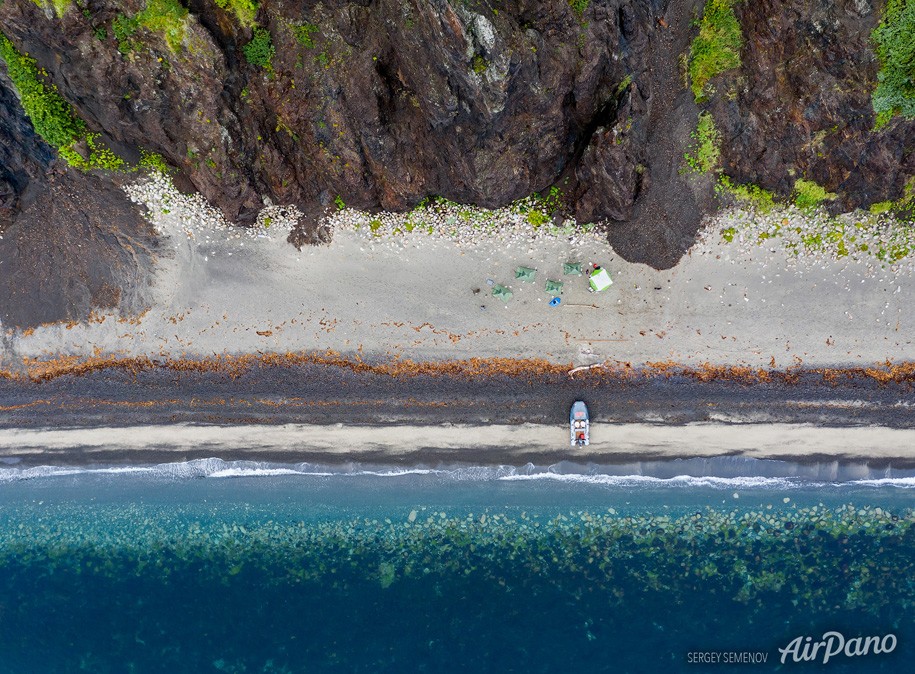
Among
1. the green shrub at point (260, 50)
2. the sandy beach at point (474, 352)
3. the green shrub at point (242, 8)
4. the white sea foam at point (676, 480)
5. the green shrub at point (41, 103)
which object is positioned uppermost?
the green shrub at point (242, 8)

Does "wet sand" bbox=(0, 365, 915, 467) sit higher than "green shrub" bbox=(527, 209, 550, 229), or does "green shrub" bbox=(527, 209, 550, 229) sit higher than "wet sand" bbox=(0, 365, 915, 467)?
"green shrub" bbox=(527, 209, 550, 229)

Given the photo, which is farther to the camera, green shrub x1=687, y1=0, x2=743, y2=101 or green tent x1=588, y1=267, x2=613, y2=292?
green tent x1=588, y1=267, x2=613, y2=292

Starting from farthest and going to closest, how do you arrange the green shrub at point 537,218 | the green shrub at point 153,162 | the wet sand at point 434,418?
the wet sand at point 434,418
the green shrub at point 537,218
the green shrub at point 153,162

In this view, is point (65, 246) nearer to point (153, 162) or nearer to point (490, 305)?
point (153, 162)

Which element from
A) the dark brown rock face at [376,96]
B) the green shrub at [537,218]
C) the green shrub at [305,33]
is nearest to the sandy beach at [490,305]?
the green shrub at [537,218]

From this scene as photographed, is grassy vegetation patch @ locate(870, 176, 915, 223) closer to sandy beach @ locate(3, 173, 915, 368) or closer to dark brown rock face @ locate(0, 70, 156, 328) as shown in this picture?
sandy beach @ locate(3, 173, 915, 368)

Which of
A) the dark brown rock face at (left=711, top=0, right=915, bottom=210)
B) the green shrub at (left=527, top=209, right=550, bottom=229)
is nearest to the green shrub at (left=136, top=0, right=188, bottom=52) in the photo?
the green shrub at (left=527, top=209, right=550, bottom=229)

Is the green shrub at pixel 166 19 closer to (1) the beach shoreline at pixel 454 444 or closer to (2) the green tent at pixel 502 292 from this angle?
(2) the green tent at pixel 502 292
